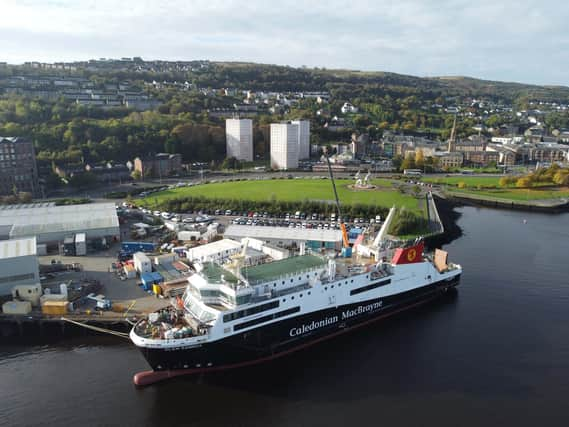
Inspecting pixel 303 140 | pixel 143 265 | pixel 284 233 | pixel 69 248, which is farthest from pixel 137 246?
pixel 303 140

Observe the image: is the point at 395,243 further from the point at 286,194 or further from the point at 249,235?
the point at 286,194

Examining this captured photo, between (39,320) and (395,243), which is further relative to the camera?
(395,243)

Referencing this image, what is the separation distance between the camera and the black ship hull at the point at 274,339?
1642cm

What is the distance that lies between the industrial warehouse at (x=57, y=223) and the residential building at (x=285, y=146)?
123ft

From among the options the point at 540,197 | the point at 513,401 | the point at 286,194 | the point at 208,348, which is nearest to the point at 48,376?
the point at 208,348

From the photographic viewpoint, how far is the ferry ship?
54.0ft

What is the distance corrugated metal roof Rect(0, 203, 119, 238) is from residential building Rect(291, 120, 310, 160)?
143 ft

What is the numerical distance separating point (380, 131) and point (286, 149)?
34.3m

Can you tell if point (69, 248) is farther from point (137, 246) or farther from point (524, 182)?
point (524, 182)

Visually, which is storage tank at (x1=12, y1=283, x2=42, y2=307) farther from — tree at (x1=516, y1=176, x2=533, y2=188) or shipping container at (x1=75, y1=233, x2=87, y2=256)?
tree at (x1=516, y1=176, x2=533, y2=188)

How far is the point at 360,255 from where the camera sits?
23344 millimetres

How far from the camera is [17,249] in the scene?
74.9ft

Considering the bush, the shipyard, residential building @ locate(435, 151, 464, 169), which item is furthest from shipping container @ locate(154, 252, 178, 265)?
residential building @ locate(435, 151, 464, 169)

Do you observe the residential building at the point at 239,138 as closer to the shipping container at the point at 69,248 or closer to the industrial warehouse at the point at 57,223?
the industrial warehouse at the point at 57,223
